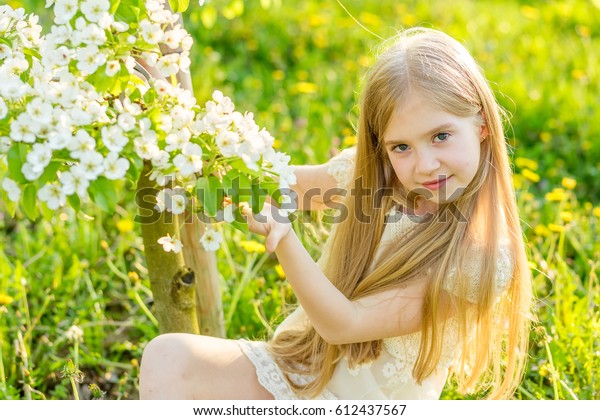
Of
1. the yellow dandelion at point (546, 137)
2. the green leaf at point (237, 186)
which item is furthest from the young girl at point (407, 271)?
the yellow dandelion at point (546, 137)

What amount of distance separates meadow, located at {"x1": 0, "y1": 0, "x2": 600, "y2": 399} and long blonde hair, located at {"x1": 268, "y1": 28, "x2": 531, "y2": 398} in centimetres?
14

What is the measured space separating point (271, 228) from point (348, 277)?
0.37 meters

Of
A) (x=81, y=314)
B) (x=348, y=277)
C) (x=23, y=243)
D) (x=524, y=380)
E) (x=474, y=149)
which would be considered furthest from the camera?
(x=23, y=243)

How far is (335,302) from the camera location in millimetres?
1569

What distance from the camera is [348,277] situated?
5.79 ft

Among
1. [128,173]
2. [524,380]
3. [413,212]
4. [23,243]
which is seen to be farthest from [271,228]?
[23,243]

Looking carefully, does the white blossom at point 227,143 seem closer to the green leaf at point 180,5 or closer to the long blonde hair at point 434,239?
the green leaf at point 180,5

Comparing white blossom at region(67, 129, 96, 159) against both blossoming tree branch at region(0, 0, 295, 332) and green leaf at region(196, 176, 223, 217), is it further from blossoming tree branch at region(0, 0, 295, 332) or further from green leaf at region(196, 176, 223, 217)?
green leaf at region(196, 176, 223, 217)

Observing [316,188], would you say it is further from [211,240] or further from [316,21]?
[316,21]

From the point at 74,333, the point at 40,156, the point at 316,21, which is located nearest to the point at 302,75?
the point at 316,21

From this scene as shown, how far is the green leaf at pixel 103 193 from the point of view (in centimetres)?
124

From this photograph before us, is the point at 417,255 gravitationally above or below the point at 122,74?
below

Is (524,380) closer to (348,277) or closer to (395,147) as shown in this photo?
(348,277)

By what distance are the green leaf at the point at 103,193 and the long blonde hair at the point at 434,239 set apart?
0.64 m
